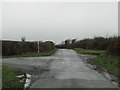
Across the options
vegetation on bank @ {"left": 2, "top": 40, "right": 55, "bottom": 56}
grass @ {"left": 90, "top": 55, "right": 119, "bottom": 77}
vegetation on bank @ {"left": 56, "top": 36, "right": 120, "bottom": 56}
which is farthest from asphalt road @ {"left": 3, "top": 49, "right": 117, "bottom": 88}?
vegetation on bank @ {"left": 2, "top": 40, "right": 55, "bottom": 56}

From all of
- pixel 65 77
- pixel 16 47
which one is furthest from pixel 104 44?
pixel 65 77

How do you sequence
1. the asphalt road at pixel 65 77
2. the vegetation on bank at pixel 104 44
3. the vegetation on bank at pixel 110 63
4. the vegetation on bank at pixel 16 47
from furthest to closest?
the vegetation on bank at pixel 16 47, the vegetation on bank at pixel 104 44, the vegetation on bank at pixel 110 63, the asphalt road at pixel 65 77

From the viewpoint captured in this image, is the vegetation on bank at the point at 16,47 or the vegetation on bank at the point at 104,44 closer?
the vegetation on bank at the point at 104,44

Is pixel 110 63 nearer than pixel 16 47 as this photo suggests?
Yes

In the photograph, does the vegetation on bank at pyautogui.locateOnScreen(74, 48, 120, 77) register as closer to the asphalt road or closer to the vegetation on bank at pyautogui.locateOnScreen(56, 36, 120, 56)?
the vegetation on bank at pyautogui.locateOnScreen(56, 36, 120, 56)

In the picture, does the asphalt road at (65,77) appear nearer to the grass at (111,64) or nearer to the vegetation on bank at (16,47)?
the grass at (111,64)

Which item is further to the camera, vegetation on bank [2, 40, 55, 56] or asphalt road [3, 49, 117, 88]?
vegetation on bank [2, 40, 55, 56]

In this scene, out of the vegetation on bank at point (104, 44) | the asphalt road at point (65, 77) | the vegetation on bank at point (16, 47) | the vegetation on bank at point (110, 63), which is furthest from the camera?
the vegetation on bank at point (16, 47)

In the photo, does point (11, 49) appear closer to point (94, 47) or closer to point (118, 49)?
point (118, 49)

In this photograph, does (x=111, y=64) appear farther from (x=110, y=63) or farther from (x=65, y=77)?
(x=65, y=77)

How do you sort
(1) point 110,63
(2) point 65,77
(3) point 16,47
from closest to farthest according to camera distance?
(2) point 65,77
(1) point 110,63
(3) point 16,47

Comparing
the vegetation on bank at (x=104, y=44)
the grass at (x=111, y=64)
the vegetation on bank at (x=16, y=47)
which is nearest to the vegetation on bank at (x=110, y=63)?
the grass at (x=111, y=64)

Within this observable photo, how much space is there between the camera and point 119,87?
5281 millimetres

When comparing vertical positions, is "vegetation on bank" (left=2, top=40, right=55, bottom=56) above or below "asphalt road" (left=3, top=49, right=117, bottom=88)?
above
